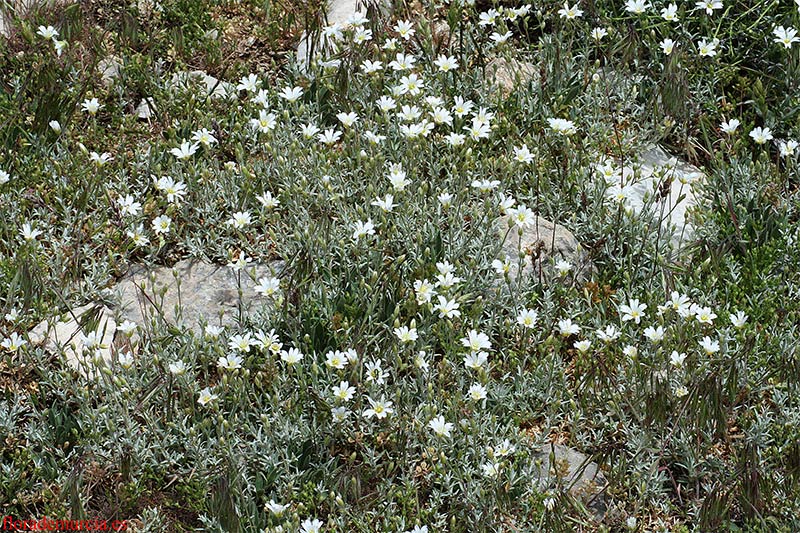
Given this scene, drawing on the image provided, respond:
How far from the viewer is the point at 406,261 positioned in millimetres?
4590

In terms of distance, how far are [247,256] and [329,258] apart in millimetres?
485

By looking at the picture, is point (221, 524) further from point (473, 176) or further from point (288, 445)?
point (473, 176)

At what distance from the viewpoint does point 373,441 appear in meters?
3.98

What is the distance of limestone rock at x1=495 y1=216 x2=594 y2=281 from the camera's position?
460 cm

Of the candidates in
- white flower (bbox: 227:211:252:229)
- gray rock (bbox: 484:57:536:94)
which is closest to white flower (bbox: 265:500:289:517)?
white flower (bbox: 227:211:252:229)

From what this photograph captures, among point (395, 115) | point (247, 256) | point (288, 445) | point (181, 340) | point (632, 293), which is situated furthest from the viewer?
point (395, 115)

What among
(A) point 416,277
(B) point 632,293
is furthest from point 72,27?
(B) point 632,293

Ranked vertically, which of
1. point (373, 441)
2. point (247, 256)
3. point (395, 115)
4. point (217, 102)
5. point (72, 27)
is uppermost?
point (72, 27)

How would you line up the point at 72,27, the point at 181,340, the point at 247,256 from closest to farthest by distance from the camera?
the point at 181,340
the point at 247,256
the point at 72,27

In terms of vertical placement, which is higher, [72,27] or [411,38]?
[72,27]

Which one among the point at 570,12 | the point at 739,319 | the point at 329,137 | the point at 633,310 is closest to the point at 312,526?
the point at 633,310

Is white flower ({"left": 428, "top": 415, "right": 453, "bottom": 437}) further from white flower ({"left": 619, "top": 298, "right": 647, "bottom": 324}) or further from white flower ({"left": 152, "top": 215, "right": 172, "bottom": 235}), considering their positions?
white flower ({"left": 152, "top": 215, "right": 172, "bottom": 235})

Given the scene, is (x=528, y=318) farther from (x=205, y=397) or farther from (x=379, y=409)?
(x=205, y=397)

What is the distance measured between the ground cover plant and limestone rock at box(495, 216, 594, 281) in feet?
0.09
